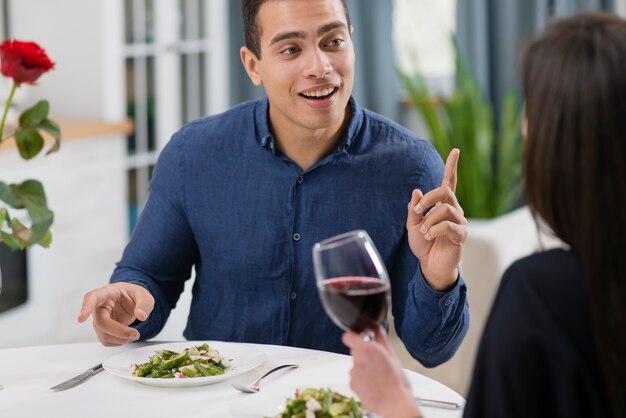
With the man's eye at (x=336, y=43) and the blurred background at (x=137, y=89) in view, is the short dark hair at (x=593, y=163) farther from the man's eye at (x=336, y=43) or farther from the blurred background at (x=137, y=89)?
the blurred background at (x=137, y=89)

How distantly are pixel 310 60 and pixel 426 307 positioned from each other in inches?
20.9

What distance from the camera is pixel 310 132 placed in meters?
1.99

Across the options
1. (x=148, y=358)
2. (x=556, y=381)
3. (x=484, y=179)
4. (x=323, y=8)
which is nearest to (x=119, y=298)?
(x=148, y=358)

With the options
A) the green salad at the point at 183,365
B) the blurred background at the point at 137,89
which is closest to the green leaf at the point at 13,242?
the green salad at the point at 183,365

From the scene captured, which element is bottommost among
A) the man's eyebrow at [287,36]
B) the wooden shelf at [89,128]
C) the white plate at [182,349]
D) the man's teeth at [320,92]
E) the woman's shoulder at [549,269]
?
the white plate at [182,349]

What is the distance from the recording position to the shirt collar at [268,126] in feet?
6.61

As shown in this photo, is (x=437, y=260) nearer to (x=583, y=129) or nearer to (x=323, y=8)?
(x=323, y=8)

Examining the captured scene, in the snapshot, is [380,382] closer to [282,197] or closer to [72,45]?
[282,197]

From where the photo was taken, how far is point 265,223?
6.66ft

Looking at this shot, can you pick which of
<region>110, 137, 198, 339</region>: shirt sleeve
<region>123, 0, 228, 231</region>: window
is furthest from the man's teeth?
<region>123, 0, 228, 231</region>: window

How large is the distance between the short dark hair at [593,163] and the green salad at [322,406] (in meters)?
0.39

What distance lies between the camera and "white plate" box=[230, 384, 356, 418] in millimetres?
1359

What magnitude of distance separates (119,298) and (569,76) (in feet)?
3.27

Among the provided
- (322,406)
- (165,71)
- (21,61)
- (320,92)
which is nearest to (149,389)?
(322,406)
